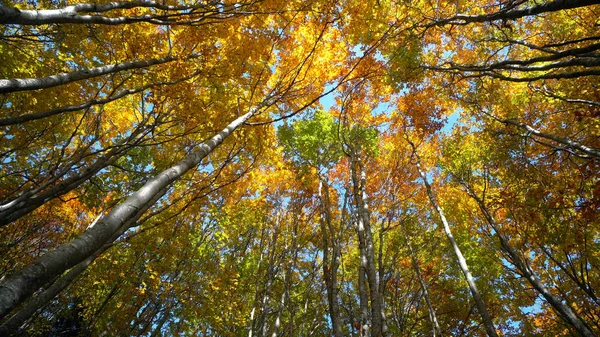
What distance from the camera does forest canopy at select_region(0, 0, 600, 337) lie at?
512cm

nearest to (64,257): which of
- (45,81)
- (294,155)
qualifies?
(45,81)

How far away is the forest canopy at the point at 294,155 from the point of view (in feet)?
16.8

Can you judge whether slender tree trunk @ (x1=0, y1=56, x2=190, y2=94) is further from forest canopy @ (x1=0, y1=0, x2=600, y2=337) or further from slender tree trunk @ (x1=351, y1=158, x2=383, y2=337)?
slender tree trunk @ (x1=351, y1=158, x2=383, y2=337)

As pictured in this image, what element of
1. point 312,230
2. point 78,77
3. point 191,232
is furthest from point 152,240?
point 78,77

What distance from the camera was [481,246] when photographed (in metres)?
12.1

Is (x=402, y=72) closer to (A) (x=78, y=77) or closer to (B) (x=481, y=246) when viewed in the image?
(A) (x=78, y=77)

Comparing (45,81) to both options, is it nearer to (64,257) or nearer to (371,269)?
(64,257)

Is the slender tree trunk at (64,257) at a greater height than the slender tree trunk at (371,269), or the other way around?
the slender tree trunk at (371,269)

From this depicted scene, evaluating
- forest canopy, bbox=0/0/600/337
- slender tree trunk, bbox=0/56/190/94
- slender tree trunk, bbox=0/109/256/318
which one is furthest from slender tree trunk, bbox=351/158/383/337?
slender tree trunk, bbox=0/56/190/94

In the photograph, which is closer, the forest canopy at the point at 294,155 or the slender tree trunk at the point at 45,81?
the slender tree trunk at the point at 45,81

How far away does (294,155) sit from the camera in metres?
11.9

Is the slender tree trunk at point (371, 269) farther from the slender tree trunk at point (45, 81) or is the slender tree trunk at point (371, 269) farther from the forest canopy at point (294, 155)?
the slender tree trunk at point (45, 81)

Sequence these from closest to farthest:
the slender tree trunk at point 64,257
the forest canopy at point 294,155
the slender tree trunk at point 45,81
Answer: the slender tree trunk at point 64,257 < the slender tree trunk at point 45,81 < the forest canopy at point 294,155

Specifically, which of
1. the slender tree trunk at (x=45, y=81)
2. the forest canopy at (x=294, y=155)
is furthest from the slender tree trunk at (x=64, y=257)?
the slender tree trunk at (x=45, y=81)
